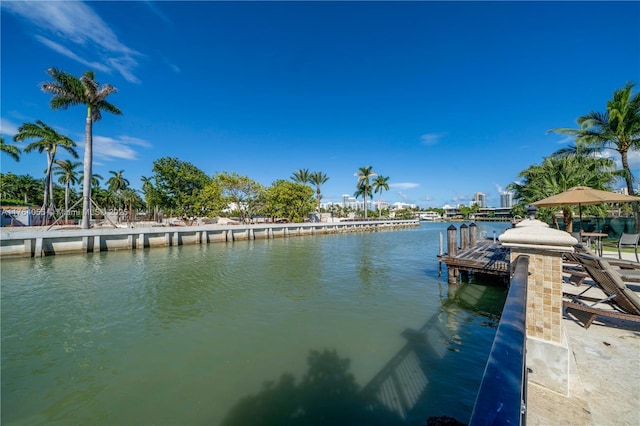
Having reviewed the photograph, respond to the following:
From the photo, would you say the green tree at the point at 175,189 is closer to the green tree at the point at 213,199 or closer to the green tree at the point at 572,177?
the green tree at the point at 213,199

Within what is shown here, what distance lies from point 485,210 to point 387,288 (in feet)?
441

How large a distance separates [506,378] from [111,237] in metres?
24.8

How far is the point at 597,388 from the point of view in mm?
2879

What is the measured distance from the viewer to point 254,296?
349 inches

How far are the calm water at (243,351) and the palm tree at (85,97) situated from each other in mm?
13958

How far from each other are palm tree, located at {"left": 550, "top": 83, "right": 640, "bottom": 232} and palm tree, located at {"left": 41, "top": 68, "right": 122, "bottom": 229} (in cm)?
3393

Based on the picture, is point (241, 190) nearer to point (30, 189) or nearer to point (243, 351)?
point (243, 351)

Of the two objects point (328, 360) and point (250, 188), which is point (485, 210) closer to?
point (250, 188)

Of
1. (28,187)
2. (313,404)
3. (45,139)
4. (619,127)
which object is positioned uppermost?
(45,139)

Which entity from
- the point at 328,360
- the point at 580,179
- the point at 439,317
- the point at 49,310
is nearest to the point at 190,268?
the point at 49,310

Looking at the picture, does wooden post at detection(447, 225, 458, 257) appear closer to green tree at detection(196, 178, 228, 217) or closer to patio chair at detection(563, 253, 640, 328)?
patio chair at detection(563, 253, 640, 328)

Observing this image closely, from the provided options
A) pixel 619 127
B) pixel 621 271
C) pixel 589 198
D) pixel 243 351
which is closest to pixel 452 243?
pixel 589 198

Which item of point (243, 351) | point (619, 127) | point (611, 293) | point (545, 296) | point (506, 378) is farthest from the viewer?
point (619, 127)

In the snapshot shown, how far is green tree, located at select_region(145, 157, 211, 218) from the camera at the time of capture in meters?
38.8
